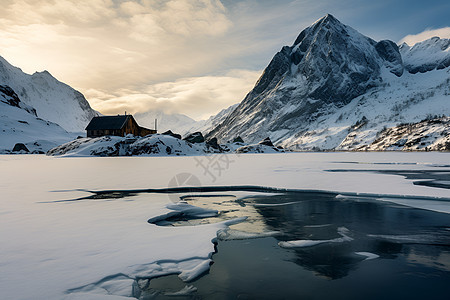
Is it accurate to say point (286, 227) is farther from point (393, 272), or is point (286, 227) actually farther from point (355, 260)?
point (393, 272)

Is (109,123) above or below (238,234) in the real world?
above

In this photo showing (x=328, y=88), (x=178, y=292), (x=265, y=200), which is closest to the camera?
(x=178, y=292)

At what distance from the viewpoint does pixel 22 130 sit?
99688 mm

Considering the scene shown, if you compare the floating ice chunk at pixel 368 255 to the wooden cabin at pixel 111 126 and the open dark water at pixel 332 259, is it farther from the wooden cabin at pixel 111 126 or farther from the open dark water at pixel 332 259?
the wooden cabin at pixel 111 126

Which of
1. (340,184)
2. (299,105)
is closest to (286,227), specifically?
(340,184)

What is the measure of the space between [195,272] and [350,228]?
4.80 metres

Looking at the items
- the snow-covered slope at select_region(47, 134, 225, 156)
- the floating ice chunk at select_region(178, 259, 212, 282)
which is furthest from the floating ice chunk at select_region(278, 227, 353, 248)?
the snow-covered slope at select_region(47, 134, 225, 156)

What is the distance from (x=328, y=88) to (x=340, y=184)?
7916 inches

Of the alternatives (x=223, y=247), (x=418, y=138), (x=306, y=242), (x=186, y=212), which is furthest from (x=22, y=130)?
(x=418, y=138)

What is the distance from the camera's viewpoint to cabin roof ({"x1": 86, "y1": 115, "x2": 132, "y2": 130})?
69.2m

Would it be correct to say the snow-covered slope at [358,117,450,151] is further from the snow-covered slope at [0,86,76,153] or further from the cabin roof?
the snow-covered slope at [0,86,76,153]

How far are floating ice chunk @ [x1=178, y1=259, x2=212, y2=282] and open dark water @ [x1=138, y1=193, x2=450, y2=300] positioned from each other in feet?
0.36

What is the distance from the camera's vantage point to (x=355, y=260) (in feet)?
17.9

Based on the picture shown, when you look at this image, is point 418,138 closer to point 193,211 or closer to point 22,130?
point 193,211
